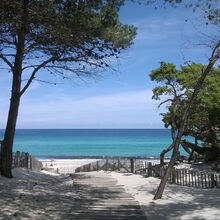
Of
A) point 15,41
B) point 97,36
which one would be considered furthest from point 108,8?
point 15,41

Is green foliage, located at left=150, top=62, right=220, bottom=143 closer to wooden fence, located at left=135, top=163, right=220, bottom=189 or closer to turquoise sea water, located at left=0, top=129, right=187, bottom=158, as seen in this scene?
wooden fence, located at left=135, top=163, right=220, bottom=189

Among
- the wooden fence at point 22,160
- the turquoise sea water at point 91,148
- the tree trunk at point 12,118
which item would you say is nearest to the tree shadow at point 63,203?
the tree trunk at point 12,118

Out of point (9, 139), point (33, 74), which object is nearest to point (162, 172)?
point (9, 139)

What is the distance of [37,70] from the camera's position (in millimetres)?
17609

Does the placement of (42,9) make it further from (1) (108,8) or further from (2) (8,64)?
(2) (8,64)

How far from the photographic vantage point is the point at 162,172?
19375 mm

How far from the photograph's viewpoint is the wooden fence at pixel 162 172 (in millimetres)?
15742

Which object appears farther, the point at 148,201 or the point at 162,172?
A: the point at 162,172

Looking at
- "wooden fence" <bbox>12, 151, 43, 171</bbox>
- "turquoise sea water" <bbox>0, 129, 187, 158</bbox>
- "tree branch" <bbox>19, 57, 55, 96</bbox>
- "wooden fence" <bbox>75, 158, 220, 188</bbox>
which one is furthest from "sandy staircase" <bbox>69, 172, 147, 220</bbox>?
"turquoise sea water" <bbox>0, 129, 187, 158</bbox>

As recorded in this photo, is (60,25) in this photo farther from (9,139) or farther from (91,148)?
(91,148)

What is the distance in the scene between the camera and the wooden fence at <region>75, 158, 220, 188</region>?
51.6 ft

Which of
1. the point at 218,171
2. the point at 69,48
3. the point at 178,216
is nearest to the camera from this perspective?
the point at 178,216

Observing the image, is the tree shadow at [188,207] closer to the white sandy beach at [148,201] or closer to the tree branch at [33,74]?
the white sandy beach at [148,201]

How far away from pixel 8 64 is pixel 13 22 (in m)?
6.88
